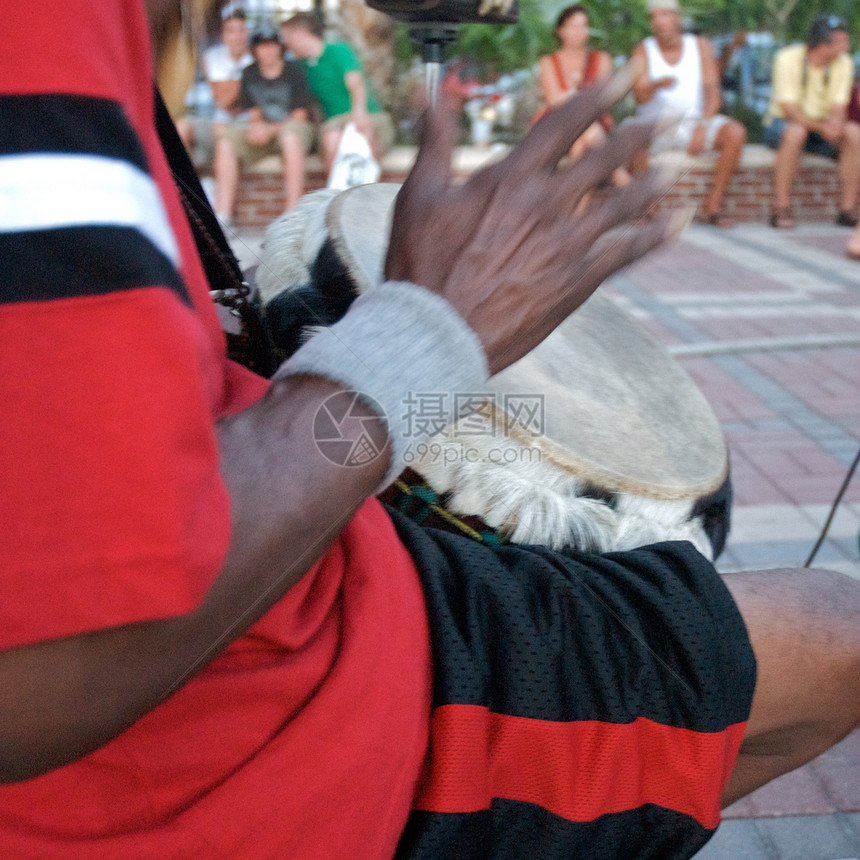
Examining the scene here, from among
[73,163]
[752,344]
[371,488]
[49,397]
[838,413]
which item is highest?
[73,163]

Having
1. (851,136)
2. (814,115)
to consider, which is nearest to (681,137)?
(814,115)

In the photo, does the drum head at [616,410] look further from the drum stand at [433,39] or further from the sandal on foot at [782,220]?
the sandal on foot at [782,220]

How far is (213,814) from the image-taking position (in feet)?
1.91

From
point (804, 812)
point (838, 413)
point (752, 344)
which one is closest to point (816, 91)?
point (838, 413)

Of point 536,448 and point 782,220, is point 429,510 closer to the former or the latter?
point 536,448

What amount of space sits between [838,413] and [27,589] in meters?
3.02

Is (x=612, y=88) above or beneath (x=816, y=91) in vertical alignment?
above

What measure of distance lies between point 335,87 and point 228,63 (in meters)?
0.27

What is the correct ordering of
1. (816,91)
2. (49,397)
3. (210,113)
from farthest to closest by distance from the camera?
(816,91)
(210,113)
(49,397)

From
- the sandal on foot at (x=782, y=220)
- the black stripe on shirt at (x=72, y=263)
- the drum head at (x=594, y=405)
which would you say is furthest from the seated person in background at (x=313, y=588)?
the sandal on foot at (x=782, y=220)

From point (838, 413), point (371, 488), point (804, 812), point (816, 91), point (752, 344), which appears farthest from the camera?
point (816, 91)

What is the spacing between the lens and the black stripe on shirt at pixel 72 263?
389 mm

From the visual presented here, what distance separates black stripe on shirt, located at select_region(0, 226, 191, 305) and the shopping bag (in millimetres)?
562

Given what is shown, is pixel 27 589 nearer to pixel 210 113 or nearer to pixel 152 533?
pixel 152 533
